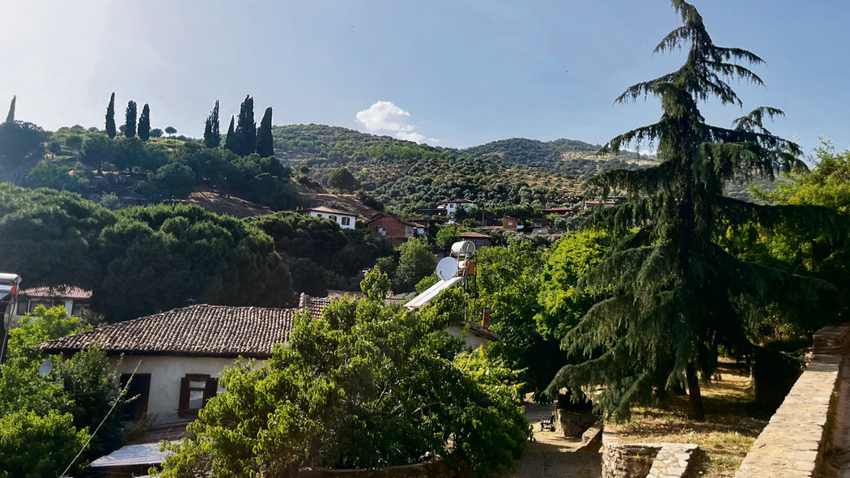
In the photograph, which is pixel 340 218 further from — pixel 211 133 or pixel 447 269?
pixel 447 269

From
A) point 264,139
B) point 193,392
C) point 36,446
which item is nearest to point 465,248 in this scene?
point 193,392

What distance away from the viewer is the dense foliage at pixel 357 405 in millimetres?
8203

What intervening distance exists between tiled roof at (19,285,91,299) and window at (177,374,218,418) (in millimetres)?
19329

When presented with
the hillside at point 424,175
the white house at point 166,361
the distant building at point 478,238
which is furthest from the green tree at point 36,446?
the hillside at point 424,175

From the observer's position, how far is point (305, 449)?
8320 mm

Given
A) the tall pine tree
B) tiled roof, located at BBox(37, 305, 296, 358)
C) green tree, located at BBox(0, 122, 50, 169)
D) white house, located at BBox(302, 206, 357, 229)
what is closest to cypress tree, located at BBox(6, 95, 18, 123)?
green tree, located at BBox(0, 122, 50, 169)

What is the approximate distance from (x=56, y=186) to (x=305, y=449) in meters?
66.1

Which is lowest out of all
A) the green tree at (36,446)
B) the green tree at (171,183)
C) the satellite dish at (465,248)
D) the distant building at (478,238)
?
the green tree at (36,446)

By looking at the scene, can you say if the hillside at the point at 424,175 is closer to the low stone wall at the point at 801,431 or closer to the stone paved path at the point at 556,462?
the stone paved path at the point at 556,462

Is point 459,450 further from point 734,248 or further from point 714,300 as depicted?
point 734,248

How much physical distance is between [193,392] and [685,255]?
1410 cm

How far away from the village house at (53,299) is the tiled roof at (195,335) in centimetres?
1685

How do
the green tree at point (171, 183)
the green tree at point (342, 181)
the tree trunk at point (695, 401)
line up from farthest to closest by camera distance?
1. the green tree at point (342, 181)
2. the green tree at point (171, 183)
3. the tree trunk at point (695, 401)

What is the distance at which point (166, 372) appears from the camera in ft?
54.9
